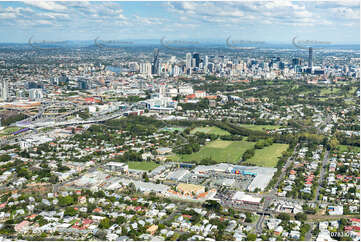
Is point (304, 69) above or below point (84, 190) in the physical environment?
above

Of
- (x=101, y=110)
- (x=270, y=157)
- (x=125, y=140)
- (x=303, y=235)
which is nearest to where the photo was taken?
(x=303, y=235)

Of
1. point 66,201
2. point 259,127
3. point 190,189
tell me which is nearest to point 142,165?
point 190,189

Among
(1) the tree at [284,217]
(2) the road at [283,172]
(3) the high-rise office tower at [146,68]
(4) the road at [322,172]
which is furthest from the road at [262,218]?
(3) the high-rise office tower at [146,68]

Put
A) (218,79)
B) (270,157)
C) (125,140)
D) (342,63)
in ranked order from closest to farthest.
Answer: (270,157) → (125,140) → (218,79) → (342,63)

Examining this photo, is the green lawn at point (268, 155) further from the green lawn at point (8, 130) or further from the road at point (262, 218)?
the green lawn at point (8, 130)

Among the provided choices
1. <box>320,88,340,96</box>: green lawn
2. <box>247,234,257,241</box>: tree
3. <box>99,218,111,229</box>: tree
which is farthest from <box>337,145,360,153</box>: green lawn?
<box>320,88,340,96</box>: green lawn

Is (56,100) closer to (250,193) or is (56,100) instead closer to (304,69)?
(250,193)

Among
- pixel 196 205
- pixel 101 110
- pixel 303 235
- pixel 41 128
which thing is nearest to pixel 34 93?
pixel 101 110
